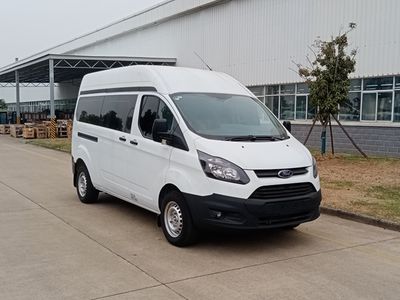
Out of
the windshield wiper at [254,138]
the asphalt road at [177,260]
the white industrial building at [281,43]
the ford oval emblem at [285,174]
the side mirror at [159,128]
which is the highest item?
the white industrial building at [281,43]

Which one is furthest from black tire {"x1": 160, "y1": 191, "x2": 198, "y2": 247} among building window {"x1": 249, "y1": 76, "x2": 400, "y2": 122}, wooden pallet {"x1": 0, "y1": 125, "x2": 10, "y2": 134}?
wooden pallet {"x1": 0, "y1": 125, "x2": 10, "y2": 134}

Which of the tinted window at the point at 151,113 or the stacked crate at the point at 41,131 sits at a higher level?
the tinted window at the point at 151,113

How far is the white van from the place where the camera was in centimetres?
581

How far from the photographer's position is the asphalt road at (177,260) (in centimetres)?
477

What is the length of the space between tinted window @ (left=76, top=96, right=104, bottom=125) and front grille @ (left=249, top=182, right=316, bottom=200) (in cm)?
400

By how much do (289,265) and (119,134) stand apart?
360 centimetres

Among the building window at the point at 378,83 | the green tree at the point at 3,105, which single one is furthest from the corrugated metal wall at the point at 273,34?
the green tree at the point at 3,105

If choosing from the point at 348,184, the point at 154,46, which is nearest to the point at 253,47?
the point at 154,46

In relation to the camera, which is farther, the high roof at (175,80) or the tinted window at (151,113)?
the high roof at (175,80)

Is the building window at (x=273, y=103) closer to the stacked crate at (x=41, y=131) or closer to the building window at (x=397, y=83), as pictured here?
the building window at (x=397, y=83)

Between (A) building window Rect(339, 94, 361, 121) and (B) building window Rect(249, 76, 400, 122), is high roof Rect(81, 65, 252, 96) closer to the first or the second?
(B) building window Rect(249, 76, 400, 122)

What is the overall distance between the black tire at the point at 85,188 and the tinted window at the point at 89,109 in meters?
0.92

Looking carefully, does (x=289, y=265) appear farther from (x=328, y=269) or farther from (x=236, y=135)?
(x=236, y=135)

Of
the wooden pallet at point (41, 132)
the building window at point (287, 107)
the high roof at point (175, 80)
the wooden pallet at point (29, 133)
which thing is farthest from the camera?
the wooden pallet at point (41, 132)
